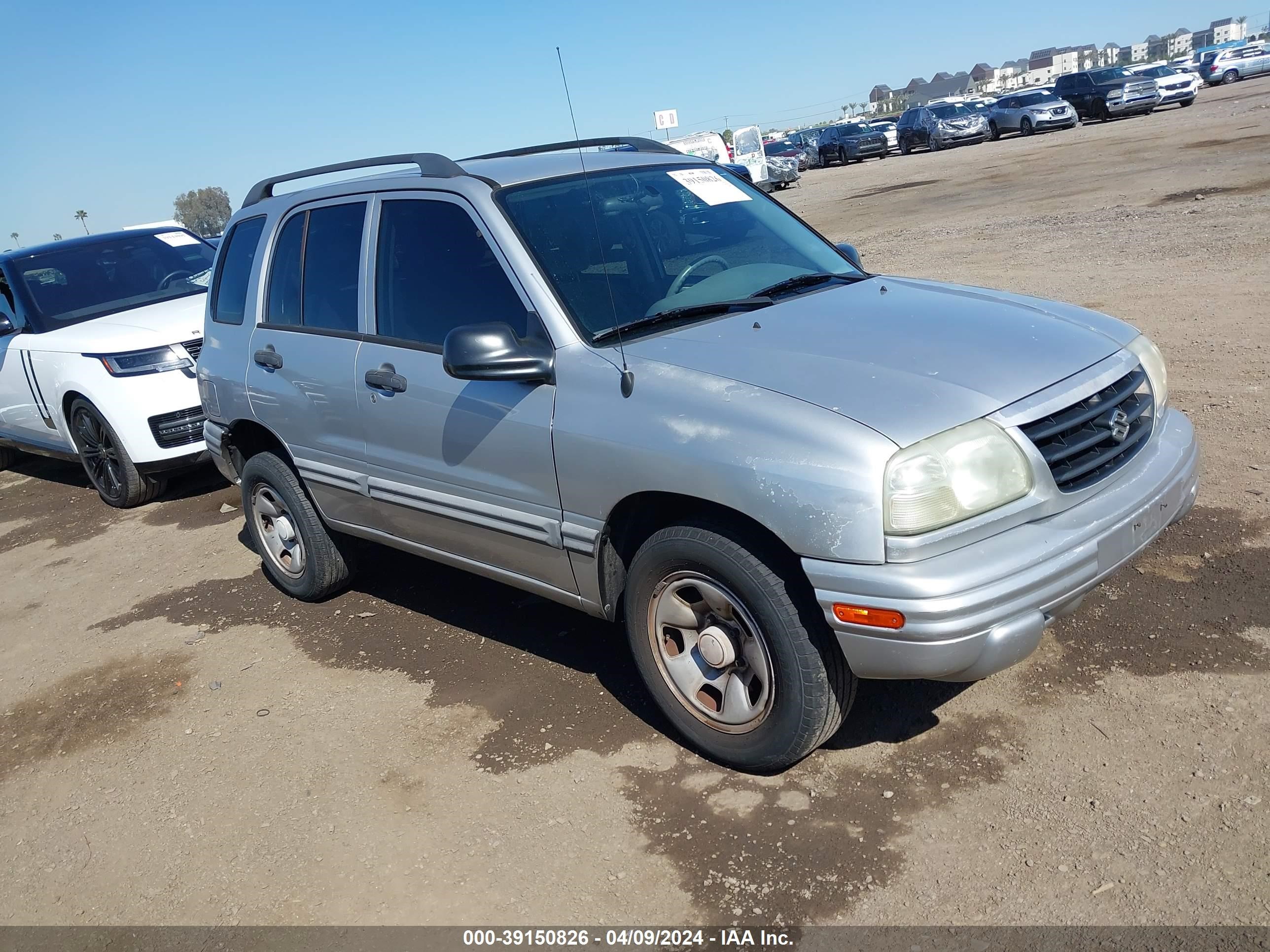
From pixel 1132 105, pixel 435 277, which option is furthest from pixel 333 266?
pixel 1132 105

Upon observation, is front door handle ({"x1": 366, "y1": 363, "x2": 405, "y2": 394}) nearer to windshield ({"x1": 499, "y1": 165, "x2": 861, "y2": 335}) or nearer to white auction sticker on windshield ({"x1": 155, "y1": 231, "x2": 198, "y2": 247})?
windshield ({"x1": 499, "y1": 165, "x2": 861, "y2": 335})

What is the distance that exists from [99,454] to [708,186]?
565 centimetres

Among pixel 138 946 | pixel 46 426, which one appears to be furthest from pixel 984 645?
pixel 46 426

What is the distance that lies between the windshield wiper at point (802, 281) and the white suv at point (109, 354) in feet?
16.4

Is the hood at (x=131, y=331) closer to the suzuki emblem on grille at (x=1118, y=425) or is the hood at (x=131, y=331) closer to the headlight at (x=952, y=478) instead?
the headlight at (x=952, y=478)

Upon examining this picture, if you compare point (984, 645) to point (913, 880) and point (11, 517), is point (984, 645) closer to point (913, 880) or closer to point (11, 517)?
point (913, 880)

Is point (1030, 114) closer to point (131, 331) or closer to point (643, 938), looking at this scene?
point (131, 331)

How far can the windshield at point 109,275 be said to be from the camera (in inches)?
325

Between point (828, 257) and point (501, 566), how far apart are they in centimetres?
190

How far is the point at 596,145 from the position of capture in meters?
5.10

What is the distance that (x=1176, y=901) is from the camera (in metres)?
2.66

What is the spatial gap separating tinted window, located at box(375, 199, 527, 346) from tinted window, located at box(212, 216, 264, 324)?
4.12ft

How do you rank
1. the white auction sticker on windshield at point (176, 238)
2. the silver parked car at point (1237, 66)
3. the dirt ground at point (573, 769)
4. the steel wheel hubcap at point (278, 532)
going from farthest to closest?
the silver parked car at point (1237, 66), the white auction sticker on windshield at point (176, 238), the steel wheel hubcap at point (278, 532), the dirt ground at point (573, 769)

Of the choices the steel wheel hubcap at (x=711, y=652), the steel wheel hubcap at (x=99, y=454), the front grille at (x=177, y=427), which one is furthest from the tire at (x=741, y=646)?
the steel wheel hubcap at (x=99, y=454)
